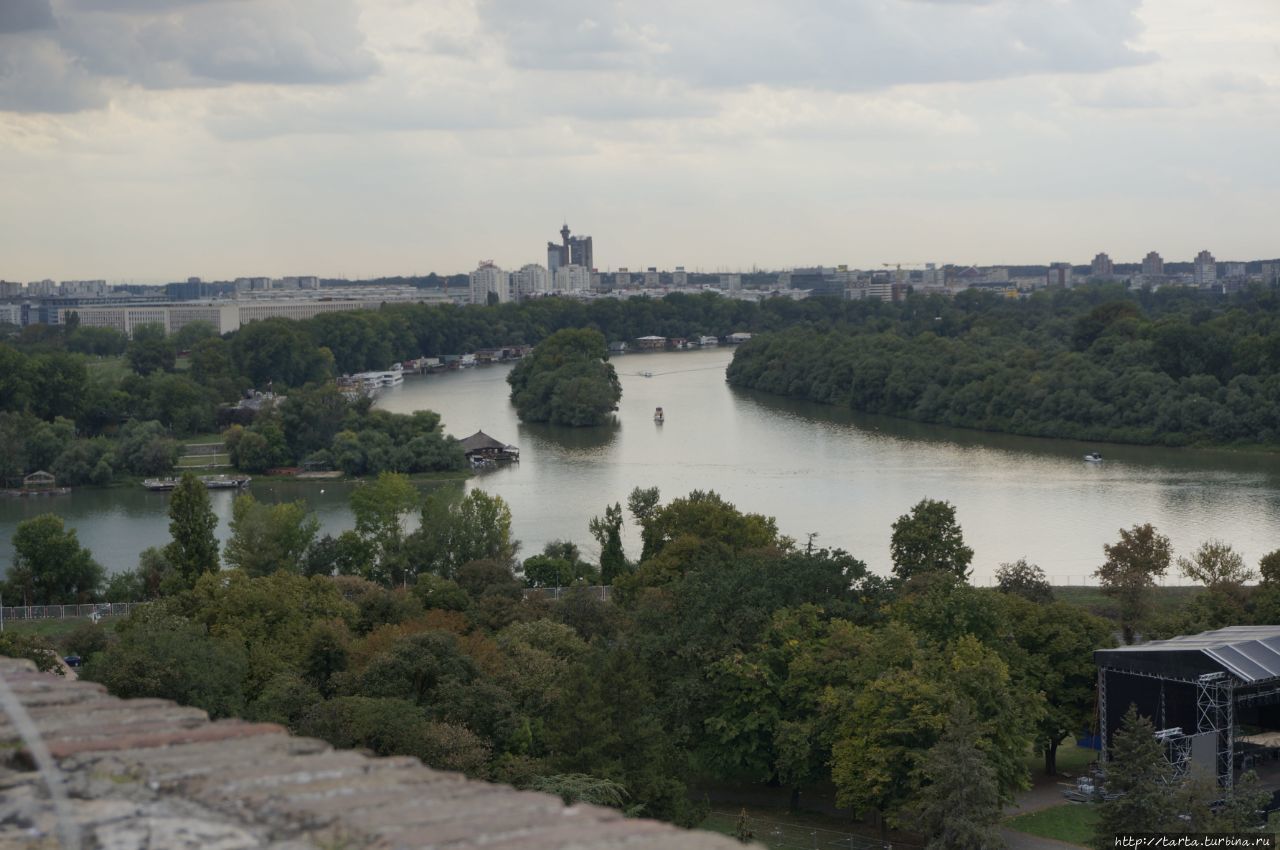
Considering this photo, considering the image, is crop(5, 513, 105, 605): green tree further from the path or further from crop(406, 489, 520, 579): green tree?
the path

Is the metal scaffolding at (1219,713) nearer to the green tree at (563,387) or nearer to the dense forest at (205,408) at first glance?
the dense forest at (205,408)

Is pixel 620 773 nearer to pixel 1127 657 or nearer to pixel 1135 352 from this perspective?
pixel 1127 657

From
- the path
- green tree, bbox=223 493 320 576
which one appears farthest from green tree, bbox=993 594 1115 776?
green tree, bbox=223 493 320 576

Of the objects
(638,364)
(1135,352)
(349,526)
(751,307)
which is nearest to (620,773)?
(349,526)

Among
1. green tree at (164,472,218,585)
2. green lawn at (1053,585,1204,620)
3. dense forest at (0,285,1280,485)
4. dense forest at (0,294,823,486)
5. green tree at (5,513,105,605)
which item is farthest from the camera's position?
dense forest at (0,285,1280,485)

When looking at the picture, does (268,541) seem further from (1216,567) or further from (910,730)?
(1216,567)
